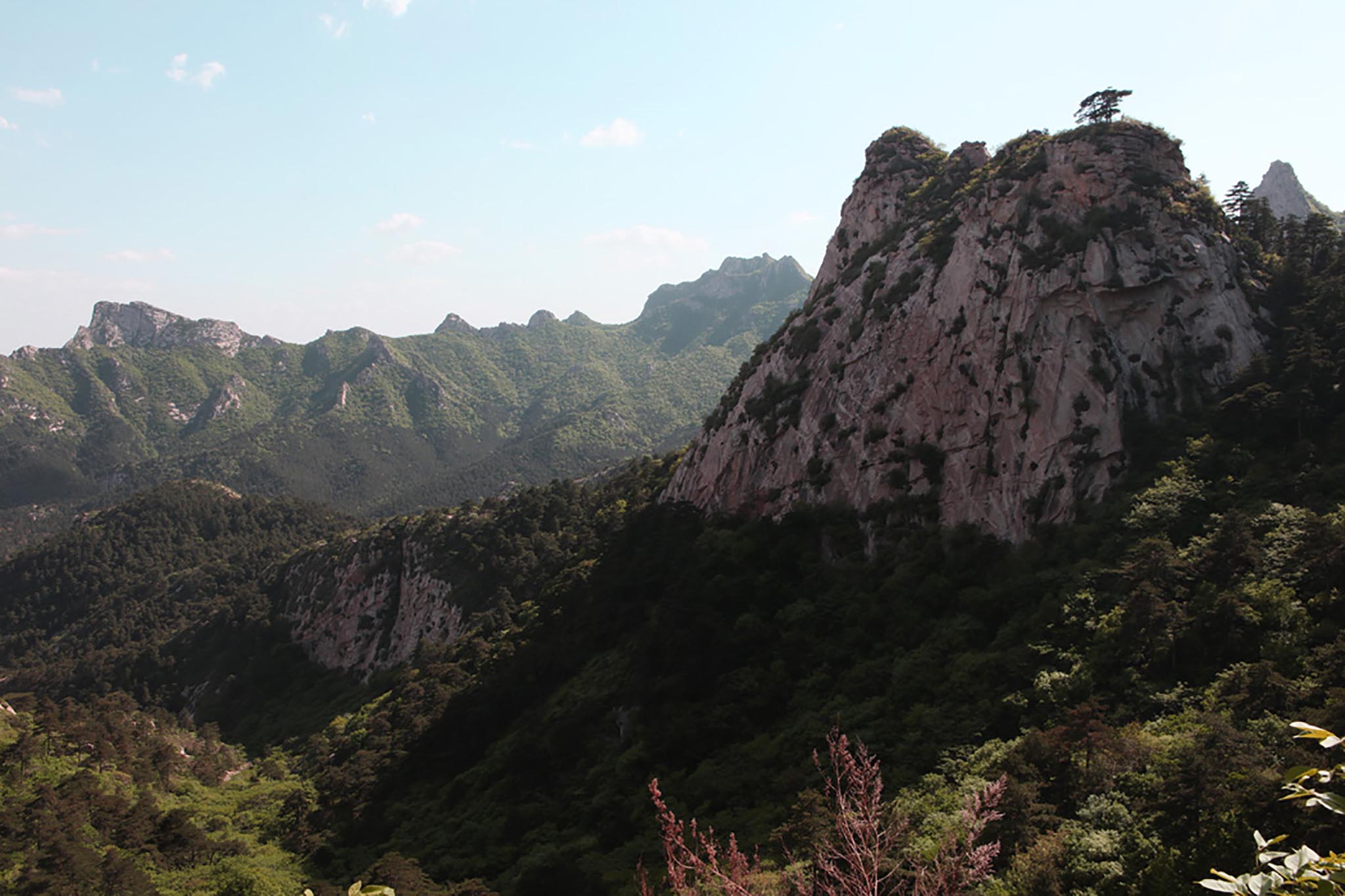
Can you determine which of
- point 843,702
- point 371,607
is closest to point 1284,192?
point 843,702

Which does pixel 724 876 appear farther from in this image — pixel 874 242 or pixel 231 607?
pixel 231 607

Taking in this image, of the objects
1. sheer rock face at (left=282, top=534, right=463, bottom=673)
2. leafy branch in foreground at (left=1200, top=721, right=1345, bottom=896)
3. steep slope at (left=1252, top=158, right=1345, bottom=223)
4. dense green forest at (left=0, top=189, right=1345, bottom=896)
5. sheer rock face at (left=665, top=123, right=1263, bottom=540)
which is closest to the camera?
leafy branch in foreground at (left=1200, top=721, right=1345, bottom=896)

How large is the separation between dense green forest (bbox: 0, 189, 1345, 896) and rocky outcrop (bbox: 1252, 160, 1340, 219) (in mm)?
89755

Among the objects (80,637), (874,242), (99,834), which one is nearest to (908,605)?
(874,242)

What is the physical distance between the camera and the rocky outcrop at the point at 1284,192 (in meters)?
116

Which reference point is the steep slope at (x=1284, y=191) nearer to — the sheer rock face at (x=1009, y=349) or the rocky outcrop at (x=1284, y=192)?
the rocky outcrop at (x=1284, y=192)

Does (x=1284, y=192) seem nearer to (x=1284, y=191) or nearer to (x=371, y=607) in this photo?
(x=1284, y=191)

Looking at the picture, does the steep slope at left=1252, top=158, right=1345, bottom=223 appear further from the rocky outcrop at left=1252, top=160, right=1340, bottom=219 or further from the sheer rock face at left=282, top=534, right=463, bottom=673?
the sheer rock face at left=282, top=534, right=463, bottom=673

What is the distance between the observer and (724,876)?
791cm

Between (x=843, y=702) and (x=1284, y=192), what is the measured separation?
136765mm

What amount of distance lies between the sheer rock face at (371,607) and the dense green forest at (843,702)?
1000cm

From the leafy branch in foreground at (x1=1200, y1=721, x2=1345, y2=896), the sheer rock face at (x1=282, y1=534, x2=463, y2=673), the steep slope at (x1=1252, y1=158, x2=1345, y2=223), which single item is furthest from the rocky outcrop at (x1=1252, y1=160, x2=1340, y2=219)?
the leafy branch in foreground at (x1=1200, y1=721, x2=1345, y2=896)

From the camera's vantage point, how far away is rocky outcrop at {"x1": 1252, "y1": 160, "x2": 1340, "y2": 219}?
116062mm

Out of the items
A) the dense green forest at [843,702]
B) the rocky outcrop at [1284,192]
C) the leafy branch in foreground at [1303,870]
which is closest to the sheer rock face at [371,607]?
the dense green forest at [843,702]
